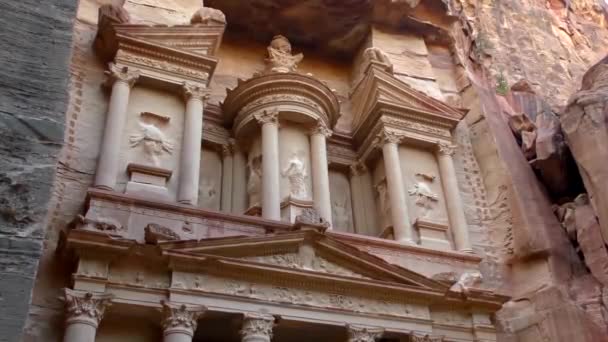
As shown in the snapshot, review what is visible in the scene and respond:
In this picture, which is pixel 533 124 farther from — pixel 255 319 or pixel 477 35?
pixel 255 319

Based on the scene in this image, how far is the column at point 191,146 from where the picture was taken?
36.0 feet

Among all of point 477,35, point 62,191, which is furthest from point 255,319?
point 477,35

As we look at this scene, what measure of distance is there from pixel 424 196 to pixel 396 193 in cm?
71

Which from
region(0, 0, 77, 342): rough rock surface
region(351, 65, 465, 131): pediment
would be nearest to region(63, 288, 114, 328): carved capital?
region(0, 0, 77, 342): rough rock surface

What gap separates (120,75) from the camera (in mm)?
11891

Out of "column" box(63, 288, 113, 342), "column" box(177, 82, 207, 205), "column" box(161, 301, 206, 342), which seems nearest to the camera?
"column" box(63, 288, 113, 342)

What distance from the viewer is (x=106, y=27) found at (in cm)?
1241

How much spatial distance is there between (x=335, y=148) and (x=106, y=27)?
541 centimetres

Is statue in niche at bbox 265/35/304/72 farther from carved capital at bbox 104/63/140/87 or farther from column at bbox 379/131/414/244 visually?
carved capital at bbox 104/63/140/87

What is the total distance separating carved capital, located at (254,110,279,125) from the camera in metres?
13.2

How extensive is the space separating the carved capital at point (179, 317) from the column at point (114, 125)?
2.38 m

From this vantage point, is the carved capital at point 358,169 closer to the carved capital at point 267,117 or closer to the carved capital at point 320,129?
the carved capital at point 320,129

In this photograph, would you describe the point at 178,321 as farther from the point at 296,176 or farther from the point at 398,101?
the point at 398,101

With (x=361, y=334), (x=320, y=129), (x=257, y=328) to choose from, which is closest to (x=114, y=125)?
(x=320, y=129)
